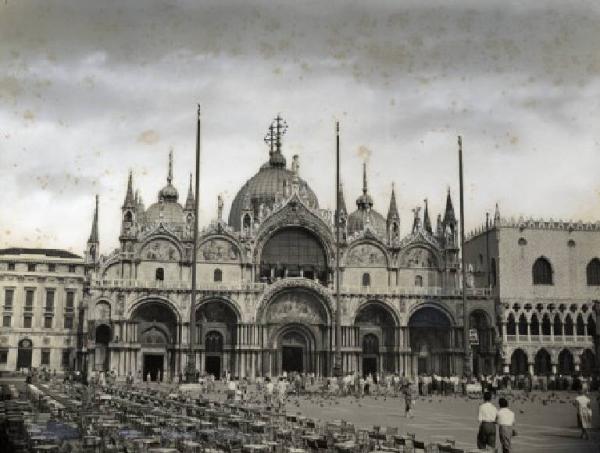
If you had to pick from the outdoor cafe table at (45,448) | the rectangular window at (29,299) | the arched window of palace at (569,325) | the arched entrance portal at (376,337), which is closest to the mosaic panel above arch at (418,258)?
the arched entrance portal at (376,337)

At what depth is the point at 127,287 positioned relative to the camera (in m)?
60.8

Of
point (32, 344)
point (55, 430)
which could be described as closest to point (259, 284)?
point (32, 344)

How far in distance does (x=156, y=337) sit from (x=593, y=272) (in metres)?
38.7

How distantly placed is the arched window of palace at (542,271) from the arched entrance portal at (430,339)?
10.1 metres

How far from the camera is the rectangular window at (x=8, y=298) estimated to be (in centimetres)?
8775

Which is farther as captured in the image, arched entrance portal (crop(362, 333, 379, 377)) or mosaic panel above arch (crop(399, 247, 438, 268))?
mosaic panel above arch (crop(399, 247, 438, 268))

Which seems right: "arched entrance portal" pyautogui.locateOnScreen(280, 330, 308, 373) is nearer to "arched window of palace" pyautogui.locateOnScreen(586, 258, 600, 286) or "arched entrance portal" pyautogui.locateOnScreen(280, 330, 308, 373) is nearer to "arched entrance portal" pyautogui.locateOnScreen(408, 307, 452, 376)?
Answer: "arched entrance portal" pyautogui.locateOnScreen(408, 307, 452, 376)

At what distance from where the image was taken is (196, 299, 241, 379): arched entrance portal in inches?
2457

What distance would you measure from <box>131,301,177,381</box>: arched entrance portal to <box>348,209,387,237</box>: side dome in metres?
24.1

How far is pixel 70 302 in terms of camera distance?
91.9 meters

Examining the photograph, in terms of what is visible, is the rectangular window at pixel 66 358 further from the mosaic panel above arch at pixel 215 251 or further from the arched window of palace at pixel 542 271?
the arched window of palace at pixel 542 271

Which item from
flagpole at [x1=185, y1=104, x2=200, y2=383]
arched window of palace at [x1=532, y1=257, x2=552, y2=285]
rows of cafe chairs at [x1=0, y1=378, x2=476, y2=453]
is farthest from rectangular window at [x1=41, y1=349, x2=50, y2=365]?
rows of cafe chairs at [x1=0, y1=378, x2=476, y2=453]

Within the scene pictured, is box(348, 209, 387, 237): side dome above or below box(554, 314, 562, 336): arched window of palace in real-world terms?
above

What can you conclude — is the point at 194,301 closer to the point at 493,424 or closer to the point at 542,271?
the point at 493,424
